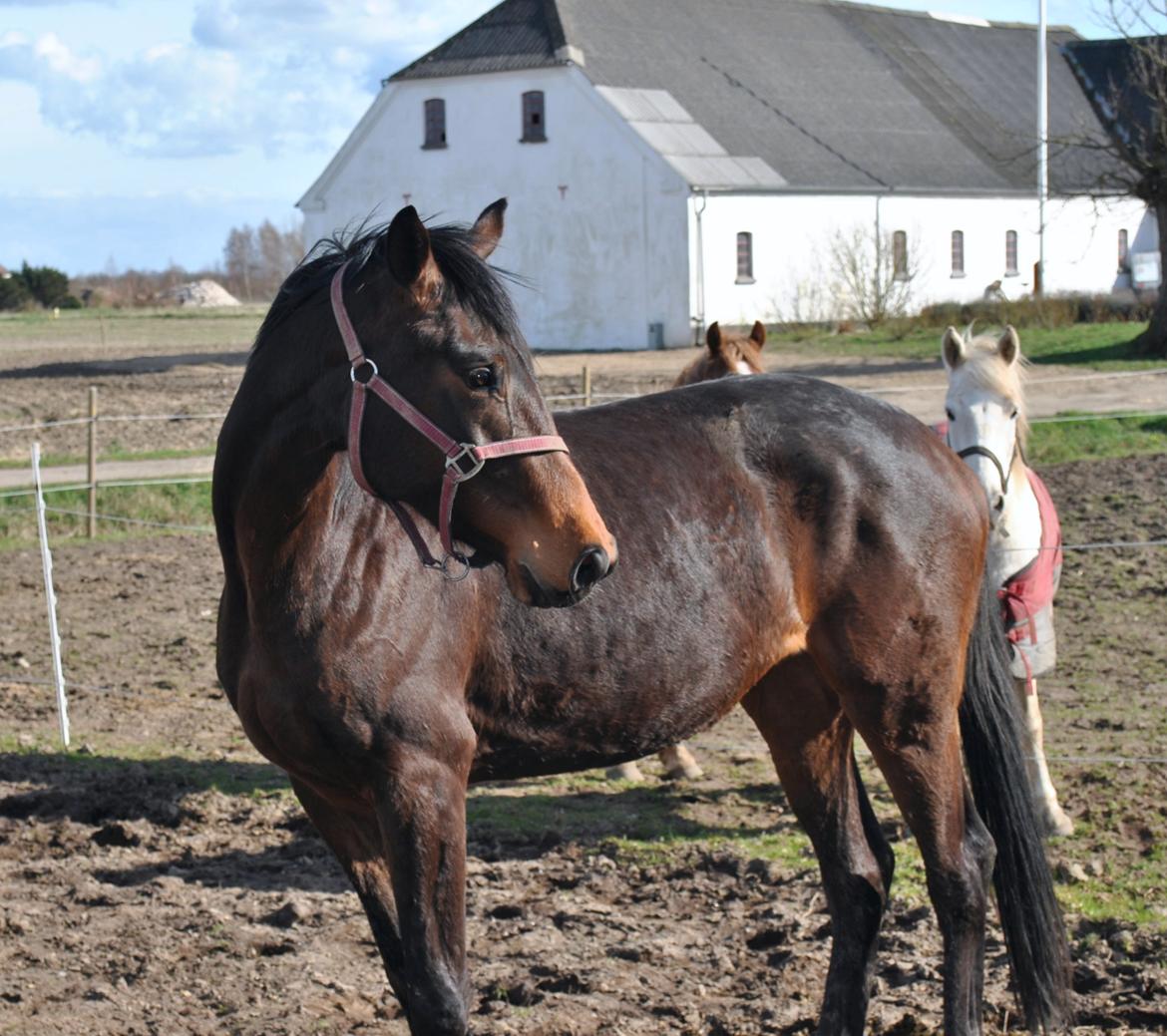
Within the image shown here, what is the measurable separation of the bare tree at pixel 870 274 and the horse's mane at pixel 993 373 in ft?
86.1

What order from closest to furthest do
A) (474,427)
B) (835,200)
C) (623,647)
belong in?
(474,427) < (623,647) < (835,200)

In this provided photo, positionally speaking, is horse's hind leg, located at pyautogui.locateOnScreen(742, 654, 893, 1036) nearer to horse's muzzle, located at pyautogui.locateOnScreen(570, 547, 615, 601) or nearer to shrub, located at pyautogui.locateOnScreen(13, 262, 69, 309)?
horse's muzzle, located at pyautogui.locateOnScreen(570, 547, 615, 601)

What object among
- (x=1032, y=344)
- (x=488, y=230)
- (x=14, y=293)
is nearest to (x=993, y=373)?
(x=488, y=230)

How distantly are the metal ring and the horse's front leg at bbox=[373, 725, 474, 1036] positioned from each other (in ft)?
1.15

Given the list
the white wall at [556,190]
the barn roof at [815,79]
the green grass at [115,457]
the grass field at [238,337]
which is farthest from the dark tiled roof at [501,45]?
the green grass at [115,457]

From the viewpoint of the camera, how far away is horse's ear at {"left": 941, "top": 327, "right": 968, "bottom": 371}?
566 centimetres

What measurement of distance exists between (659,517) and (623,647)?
0.35 metres

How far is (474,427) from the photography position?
280cm

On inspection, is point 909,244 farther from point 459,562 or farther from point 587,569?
point 587,569

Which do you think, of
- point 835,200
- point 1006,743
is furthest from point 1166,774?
point 835,200

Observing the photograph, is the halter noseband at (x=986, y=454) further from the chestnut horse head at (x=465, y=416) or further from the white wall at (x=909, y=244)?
the white wall at (x=909, y=244)

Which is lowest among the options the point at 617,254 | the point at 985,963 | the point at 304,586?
the point at 985,963

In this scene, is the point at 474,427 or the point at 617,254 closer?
the point at 474,427

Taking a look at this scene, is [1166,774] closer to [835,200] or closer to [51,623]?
[51,623]
